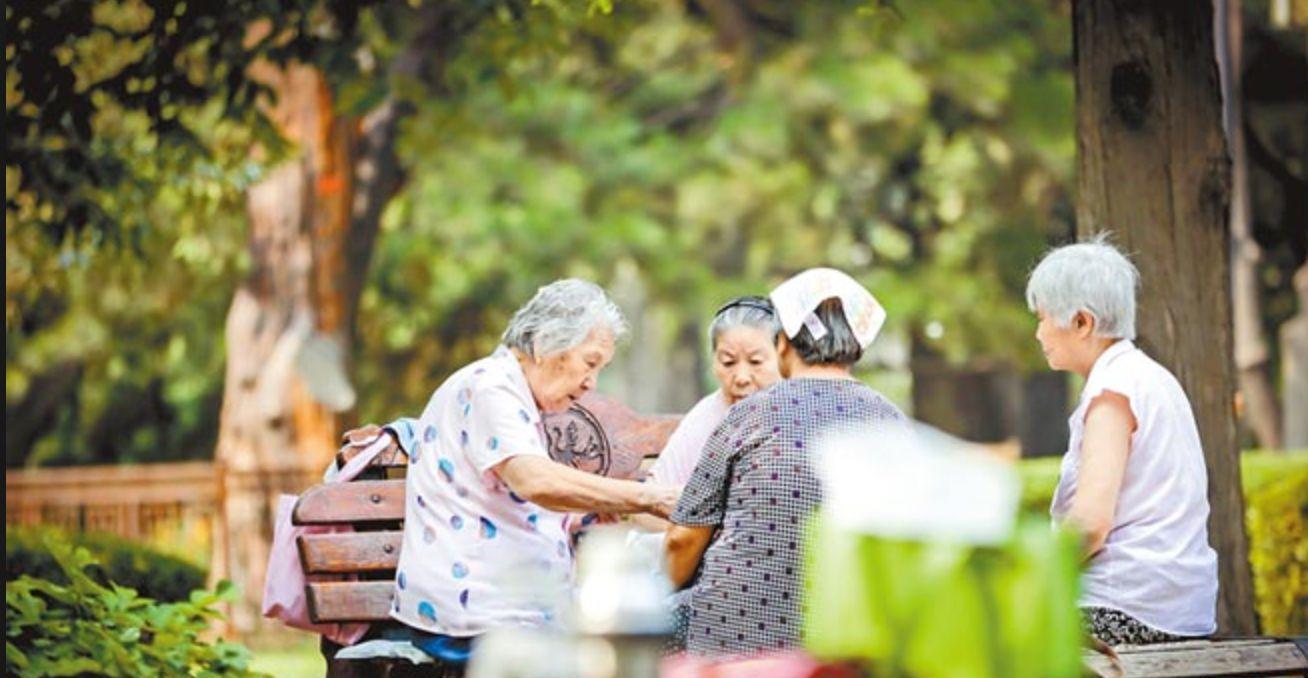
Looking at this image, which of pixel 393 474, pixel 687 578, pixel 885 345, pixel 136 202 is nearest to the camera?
pixel 687 578

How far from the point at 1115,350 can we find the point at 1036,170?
2031 centimetres

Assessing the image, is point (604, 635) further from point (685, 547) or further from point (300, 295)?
point (300, 295)

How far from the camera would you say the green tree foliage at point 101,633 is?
20.5 ft

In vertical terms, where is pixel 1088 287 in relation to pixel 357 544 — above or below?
above

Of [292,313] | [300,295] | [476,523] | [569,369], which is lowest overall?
[476,523]

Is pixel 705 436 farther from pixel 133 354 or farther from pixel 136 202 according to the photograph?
pixel 133 354

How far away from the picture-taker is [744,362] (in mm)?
7047

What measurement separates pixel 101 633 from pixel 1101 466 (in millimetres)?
2656

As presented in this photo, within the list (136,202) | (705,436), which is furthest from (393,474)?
(136,202)

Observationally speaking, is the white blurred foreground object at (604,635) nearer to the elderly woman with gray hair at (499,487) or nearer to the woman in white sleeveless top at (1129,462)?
the woman in white sleeveless top at (1129,462)

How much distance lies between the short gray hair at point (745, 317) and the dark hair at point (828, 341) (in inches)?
54.9

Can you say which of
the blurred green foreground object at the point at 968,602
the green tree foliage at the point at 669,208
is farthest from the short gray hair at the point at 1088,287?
the green tree foliage at the point at 669,208

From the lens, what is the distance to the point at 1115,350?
6.11 m

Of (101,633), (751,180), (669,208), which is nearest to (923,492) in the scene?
(101,633)
